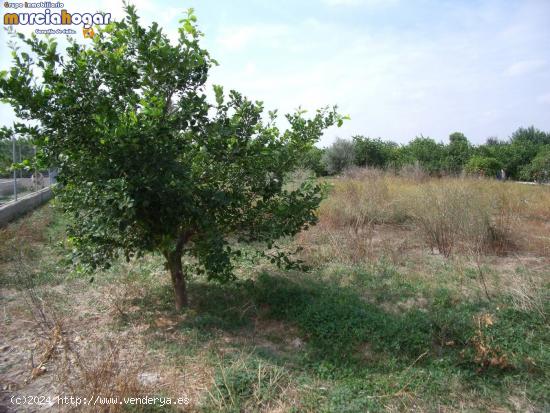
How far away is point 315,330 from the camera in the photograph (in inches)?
144

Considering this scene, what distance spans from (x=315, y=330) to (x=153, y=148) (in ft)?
6.67

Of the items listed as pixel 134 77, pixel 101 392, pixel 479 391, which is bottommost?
pixel 479 391

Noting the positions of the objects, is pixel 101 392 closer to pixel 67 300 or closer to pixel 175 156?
pixel 175 156

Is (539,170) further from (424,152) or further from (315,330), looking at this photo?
(315,330)

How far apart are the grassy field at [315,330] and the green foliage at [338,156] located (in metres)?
13.5

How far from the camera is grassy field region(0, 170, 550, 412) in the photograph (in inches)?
110

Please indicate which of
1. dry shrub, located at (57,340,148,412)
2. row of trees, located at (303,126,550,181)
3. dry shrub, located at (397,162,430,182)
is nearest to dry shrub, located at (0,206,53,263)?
dry shrub, located at (57,340,148,412)

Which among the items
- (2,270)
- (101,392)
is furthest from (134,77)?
(2,270)

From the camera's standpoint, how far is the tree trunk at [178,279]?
160 inches

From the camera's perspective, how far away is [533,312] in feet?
12.3

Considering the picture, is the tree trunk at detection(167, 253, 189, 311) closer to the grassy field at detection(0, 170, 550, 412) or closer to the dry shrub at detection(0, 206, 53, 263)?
the grassy field at detection(0, 170, 550, 412)

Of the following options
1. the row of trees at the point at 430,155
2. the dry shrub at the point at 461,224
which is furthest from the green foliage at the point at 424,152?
the dry shrub at the point at 461,224

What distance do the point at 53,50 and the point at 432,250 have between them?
5.32m

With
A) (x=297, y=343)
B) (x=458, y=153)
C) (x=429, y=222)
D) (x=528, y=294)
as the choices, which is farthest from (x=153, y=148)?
(x=458, y=153)
